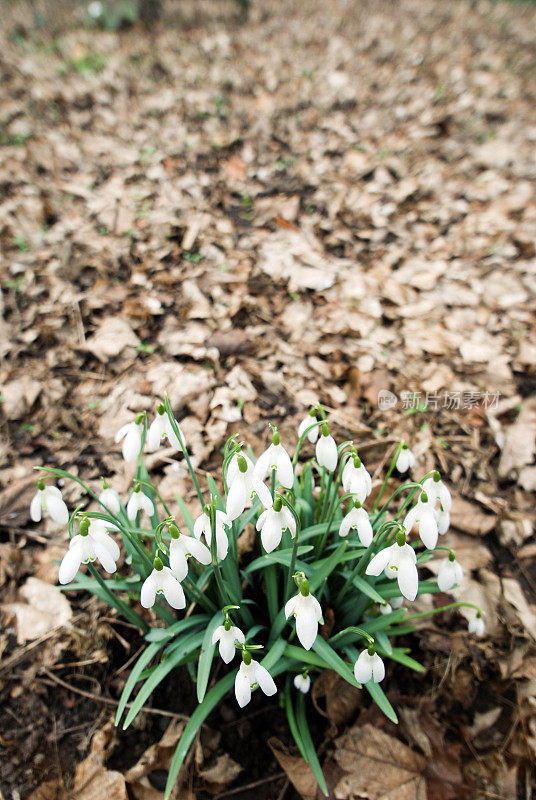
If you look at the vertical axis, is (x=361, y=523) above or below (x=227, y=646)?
above

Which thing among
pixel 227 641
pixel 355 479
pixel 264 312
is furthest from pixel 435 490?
pixel 264 312

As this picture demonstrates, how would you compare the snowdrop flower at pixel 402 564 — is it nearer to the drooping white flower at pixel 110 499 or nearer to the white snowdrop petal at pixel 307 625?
the white snowdrop petal at pixel 307 625

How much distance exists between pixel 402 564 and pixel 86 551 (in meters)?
0.88

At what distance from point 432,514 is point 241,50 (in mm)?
6086

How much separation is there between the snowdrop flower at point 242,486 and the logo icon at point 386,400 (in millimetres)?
1529

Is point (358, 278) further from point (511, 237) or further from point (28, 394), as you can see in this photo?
point (28, 394)

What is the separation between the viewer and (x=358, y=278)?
3400 mm

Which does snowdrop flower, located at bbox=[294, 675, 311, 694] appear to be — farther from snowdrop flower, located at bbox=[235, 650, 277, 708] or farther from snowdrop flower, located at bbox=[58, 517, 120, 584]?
snowdrop flower, located at bbox=[58, 517, 120, 584]

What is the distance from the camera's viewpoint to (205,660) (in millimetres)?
1514

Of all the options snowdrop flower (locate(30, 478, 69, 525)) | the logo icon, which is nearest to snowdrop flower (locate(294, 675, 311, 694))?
snowdrop flower (locate(30, 478, 69, 525))

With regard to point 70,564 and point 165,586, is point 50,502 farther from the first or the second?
point 165,586

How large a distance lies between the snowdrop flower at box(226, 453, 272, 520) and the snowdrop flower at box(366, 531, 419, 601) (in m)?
0.36

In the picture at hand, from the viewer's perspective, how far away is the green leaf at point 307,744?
1.58 meters

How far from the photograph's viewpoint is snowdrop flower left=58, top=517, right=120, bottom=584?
1.33 metres
